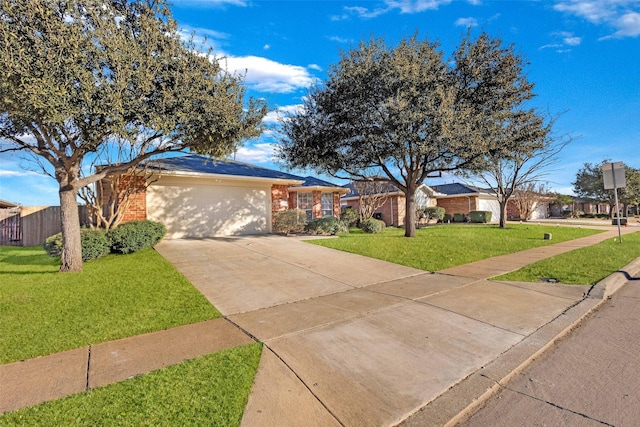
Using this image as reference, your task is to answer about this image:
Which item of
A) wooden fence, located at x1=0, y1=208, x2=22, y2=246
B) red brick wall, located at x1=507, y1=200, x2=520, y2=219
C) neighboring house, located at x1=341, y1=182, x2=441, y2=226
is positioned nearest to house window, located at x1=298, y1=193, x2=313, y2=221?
neighboring house, located at x1=341, y1=182, x2=441, y2=226

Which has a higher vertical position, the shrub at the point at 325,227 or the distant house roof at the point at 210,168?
the distant house roof at the point at 210,168

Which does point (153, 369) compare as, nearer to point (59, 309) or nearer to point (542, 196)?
point (59, 309)

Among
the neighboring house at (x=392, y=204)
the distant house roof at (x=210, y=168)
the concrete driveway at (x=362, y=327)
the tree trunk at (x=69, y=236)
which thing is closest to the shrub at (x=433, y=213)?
the neighboring house at (x=392, y=204)

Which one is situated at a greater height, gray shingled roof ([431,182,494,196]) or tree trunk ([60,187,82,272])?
gray shingled roof ([431,182,494,196])

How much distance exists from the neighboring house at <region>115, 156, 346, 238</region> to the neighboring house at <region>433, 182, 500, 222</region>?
2231cm

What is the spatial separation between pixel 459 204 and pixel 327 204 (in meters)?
19.2

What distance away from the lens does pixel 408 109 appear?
1198 cm

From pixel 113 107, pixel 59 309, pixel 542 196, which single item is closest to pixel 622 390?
pixel 59 309

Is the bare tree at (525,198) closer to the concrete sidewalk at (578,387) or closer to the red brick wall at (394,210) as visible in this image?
the red brick wall at (394,210)

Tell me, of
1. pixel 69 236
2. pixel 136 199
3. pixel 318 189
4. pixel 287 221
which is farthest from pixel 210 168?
pixel 69 236

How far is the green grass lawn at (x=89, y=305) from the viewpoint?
4273 mm

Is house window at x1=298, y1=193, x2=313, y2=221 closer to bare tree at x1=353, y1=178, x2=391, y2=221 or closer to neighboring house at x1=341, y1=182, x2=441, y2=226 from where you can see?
bare tree at x1=353, y1=178, x2=391, y2=221

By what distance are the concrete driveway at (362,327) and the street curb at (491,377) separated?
8 cm

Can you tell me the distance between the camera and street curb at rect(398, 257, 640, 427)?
2.70m
